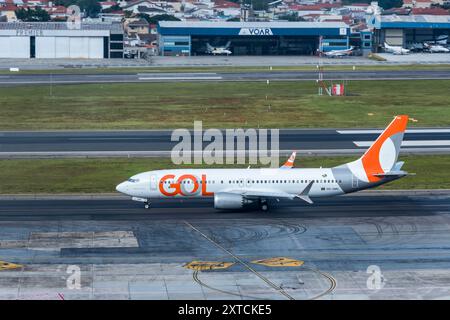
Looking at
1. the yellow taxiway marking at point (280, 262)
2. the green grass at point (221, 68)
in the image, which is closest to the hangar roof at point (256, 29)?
the green grass at point (221, 68)

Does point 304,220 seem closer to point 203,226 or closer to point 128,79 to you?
point 203,226

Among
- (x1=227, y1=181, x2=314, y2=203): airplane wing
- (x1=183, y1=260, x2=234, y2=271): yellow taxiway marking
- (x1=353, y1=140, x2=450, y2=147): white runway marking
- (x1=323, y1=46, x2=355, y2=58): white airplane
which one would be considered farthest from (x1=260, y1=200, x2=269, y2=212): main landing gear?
(x1=323, y1=46, x2=355, y2=58): white airplane

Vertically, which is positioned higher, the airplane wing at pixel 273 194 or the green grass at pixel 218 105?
the airplane wing at pixel 273 194

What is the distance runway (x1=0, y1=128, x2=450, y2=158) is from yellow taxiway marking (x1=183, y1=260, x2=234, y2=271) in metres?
34.1

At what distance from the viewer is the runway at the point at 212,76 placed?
5408 inches

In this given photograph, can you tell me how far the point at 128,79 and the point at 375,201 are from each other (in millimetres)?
89551

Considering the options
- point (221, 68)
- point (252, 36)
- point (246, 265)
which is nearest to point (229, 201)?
point (246, 265)

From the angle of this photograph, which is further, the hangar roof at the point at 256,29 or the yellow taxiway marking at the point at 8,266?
the hangar roof at the point at 256,29

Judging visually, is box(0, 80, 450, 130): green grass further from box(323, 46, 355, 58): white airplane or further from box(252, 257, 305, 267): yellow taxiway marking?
box(323, 46, 355, 58): white airplane

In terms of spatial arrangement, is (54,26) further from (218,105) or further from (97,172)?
(97,172)

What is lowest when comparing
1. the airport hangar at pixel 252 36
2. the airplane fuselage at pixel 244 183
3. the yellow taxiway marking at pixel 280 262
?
the yellow taxiway marking at pixel 280 262

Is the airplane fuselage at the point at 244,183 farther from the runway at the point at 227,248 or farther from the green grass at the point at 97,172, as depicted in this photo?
the green grass at the point at 97,172

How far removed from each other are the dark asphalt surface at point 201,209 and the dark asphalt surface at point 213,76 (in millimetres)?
82304

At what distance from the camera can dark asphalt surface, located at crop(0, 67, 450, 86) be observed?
5408 inches
